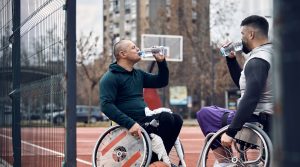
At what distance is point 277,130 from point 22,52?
6323 millimetres

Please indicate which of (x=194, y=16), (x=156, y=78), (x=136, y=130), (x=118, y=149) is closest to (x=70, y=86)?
(x=136, y=130)

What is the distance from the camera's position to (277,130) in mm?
780

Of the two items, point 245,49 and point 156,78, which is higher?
point 245,49

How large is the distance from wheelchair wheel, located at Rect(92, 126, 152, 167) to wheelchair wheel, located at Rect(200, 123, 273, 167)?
68 centimetres

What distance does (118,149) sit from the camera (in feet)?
17.3

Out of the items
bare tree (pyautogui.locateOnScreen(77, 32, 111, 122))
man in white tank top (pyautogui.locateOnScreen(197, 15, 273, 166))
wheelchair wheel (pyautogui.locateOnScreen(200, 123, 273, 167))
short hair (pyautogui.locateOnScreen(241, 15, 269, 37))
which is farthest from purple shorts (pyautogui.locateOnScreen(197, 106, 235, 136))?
bare tree (pyautogui.locateOnScreen(77, 32, 111, 122))

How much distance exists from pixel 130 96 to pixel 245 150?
147 centimetres

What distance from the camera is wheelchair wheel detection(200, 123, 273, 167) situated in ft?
14.1

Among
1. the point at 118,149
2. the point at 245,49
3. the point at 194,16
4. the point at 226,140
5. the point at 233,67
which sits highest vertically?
the point at 194,16

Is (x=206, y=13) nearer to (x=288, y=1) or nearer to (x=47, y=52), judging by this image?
(x=47, y=52)

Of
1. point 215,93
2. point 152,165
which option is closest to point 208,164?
point 152,165

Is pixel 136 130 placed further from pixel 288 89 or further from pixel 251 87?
pixel 288 89

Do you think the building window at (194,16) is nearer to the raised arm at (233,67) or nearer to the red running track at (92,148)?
the red running track at (92,148)

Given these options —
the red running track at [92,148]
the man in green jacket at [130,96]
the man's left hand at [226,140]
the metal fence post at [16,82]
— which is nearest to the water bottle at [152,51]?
the man in green jacket at [130,96]
